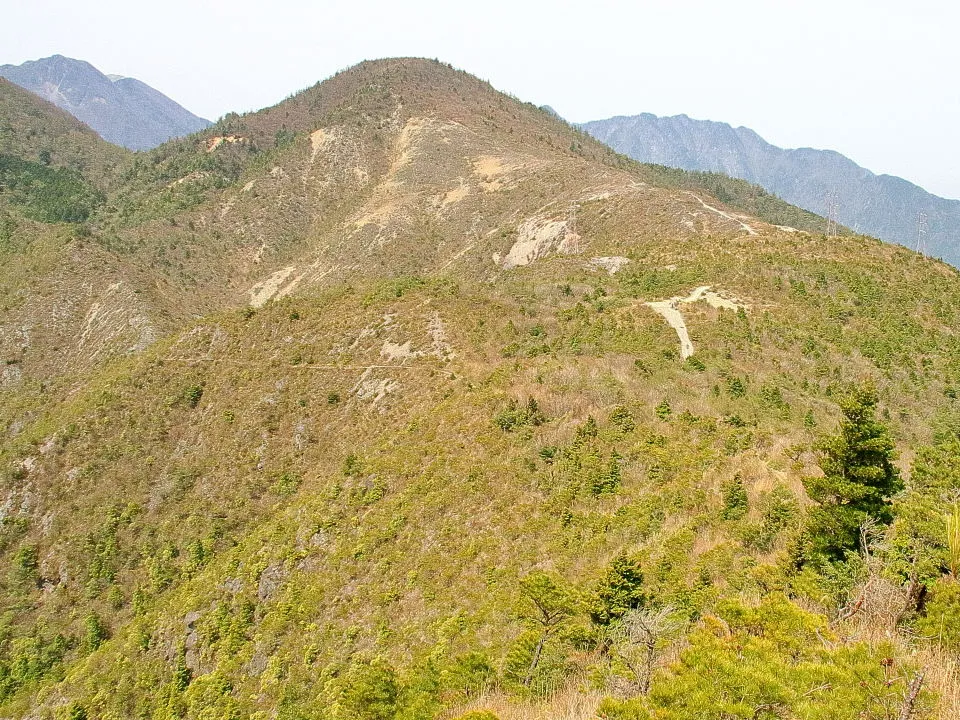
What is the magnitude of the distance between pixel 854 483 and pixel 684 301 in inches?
1197

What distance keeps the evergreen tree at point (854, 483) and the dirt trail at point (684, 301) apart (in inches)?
903

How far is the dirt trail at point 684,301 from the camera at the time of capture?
3266 centimetres

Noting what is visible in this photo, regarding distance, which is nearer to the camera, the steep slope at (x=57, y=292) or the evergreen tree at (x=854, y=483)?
the evergreen tree at (x=854, y=483)

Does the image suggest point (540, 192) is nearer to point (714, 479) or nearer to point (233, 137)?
point (714, 479)

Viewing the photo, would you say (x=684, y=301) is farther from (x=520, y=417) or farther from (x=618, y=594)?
(x=618, y=594)

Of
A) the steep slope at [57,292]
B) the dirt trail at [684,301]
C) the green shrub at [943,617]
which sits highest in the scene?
the dirt trail at [684,301]

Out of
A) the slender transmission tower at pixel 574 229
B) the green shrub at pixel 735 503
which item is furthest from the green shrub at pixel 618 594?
the slender transmission tower at pixel 574 229

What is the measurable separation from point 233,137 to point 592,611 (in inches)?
5242

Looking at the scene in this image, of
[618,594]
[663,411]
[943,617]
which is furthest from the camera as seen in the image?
[663,411]

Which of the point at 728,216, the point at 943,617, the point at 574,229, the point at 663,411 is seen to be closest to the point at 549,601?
the point at 943,617

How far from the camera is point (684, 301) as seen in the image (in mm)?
37375

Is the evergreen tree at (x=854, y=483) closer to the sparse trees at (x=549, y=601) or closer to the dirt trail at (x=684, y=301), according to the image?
the sparse trees at (x=549, y=601)

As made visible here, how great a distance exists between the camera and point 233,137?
119 m

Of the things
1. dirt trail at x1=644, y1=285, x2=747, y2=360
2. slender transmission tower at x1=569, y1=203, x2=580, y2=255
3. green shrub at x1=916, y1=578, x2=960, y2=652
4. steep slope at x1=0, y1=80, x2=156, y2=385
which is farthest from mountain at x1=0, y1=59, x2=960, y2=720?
slender transmission tower at x1=569, y1=203, x2=580, y2=255
